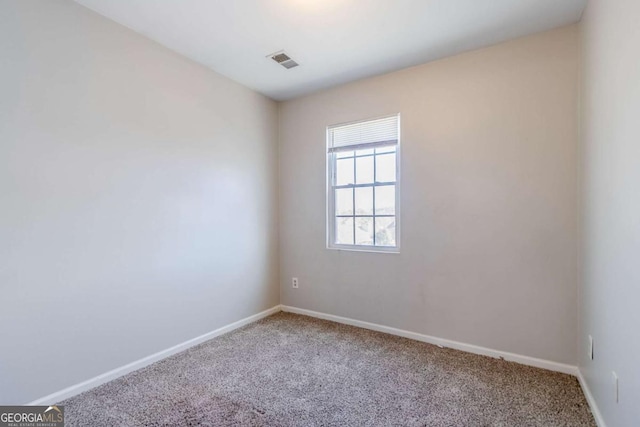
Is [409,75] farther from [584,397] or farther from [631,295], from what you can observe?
[584,397]

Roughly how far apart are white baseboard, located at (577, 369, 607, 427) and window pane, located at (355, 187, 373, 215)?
2028 millimetres

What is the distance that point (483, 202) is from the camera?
256 centimetres

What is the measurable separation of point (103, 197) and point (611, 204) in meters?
3.09

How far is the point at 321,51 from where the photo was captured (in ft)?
8.62

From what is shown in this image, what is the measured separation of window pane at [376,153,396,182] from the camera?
10.1ft

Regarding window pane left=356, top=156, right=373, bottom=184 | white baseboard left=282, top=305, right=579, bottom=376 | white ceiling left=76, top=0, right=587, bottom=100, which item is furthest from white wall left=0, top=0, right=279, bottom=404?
window pane left=356, top=156, right=373, bottom=184

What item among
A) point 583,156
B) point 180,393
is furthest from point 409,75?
point 180,393

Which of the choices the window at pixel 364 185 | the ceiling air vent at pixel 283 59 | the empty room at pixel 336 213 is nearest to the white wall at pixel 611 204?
the empty room at pixel 336 213

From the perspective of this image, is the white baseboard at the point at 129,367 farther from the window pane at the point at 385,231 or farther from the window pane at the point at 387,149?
the window pane at the point at 387,149

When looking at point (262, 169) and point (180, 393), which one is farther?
point (262, 169)

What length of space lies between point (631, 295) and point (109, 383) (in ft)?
10.0

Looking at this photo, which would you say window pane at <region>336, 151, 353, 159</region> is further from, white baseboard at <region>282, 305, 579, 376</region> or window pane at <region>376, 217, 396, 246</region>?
white baseboard at <region>282, 305, 579, 376</region>

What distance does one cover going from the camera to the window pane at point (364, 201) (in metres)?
3.22

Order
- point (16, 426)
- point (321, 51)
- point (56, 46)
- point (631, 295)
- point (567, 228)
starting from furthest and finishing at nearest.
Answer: point (321, 51)
point (567, 228)
point (56, 46)
point (16, 426)
point (631, 295)
